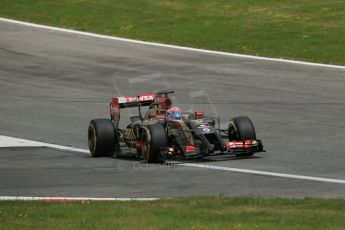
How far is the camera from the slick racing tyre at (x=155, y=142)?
18.1m

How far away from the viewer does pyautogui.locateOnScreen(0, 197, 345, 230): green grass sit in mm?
11930

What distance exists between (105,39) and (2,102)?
9802 mm

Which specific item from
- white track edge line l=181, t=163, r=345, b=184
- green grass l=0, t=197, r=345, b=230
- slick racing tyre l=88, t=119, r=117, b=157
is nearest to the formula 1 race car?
slick racing tyre l=88, t=119, r=117, b=157

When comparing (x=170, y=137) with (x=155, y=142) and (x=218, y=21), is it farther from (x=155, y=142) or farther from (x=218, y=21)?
(x=218, y=21)

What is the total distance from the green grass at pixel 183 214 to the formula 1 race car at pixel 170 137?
397 centimetres

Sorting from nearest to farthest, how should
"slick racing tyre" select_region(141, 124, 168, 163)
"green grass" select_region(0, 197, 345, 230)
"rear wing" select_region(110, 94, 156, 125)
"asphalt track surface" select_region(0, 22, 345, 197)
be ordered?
"green grass" select_region(0, 197, 345, 230)
"asphalt track surface" select_region(0, 22, 345, 197)
"slick racing tyre" select_region(141, 124, 168, 163)
"rear wing" select_region(110, 94, 156, 125)

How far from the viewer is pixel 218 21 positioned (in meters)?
37.9

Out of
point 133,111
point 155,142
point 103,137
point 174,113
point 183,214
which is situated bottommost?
point 183,214

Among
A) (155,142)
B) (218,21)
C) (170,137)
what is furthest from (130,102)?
(218,21)

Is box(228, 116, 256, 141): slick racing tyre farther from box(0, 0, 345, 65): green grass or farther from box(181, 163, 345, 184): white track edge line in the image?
box(0, 0, 345, 65): green grass

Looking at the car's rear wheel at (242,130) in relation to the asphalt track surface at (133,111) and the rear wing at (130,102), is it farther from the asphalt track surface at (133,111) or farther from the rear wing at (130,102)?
the rear wing at (130,102)

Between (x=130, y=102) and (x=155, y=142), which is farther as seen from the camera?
(x=130, y=102)

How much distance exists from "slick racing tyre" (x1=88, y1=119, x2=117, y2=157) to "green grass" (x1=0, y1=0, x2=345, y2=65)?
13556 millimetres

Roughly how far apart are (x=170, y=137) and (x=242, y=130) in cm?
136
